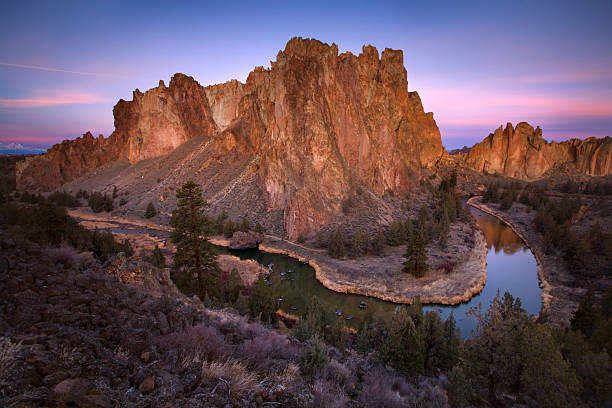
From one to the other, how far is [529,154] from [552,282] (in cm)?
10777

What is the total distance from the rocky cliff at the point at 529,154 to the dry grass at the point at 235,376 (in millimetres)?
129691

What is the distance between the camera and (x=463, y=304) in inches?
1030

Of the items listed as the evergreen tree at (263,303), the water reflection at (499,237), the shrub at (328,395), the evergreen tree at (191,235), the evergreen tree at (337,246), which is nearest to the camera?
the shrub at (328,395)

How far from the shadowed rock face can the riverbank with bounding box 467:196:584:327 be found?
2393 centimetres

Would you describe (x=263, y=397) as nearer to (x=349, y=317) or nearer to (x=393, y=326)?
(x=393, y=326)

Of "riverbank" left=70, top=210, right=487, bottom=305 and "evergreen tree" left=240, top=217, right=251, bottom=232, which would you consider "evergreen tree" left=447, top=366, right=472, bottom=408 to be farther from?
"evergreen tree" left=240, top=217, right=251, bottom=232

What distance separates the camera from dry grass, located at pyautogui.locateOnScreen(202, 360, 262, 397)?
412 centimetres

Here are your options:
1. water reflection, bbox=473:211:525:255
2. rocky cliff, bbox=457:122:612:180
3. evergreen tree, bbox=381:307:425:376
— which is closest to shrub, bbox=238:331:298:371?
evergreen tree, bbox=381:307:425:376

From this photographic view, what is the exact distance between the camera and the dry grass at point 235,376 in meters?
4.12

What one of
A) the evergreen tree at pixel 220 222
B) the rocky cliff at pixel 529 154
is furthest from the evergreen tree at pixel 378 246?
the rocky cliff at pixel 529 154

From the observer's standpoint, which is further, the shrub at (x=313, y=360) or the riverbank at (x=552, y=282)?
the riverbank at (x=552, y=282)

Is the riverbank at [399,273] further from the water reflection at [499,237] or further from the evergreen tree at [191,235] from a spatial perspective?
the evergreen tree at [191,235]

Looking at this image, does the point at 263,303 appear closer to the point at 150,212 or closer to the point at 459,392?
the point at 459,392

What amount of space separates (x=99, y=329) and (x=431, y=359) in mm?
12351
